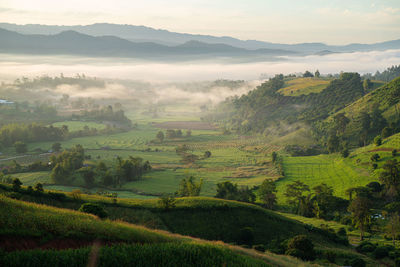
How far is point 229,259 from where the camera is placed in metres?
24.3

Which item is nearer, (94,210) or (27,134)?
(94,210)

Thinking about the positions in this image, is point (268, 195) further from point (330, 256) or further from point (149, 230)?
point (149, 230)

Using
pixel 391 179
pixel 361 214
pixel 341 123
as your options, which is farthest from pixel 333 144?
pixel 361 214

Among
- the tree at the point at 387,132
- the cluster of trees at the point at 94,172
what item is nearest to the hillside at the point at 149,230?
the cluster of trees at the point at 94,172

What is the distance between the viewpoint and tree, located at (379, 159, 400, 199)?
8612cm

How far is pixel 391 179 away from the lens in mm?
88625

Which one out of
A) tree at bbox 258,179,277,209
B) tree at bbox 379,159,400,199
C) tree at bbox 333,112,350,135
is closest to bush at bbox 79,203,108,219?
tree at bbox 258,179,277,209

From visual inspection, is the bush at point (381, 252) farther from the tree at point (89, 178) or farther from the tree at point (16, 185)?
the tree at point (89, 178)

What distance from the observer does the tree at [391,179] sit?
86.1 m

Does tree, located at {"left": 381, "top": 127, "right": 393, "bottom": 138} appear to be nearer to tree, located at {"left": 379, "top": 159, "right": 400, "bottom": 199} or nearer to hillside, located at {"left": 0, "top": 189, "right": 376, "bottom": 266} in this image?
tree, located at {"left": 379, "top": 159, "right": 400, "bottom": 199}

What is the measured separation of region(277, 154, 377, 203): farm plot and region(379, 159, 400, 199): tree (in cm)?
807

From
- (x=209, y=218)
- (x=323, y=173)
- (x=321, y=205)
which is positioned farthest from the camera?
(x=323, y=173)

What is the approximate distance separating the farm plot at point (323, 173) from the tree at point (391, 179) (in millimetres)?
8069

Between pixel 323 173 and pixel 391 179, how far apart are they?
107 ft
